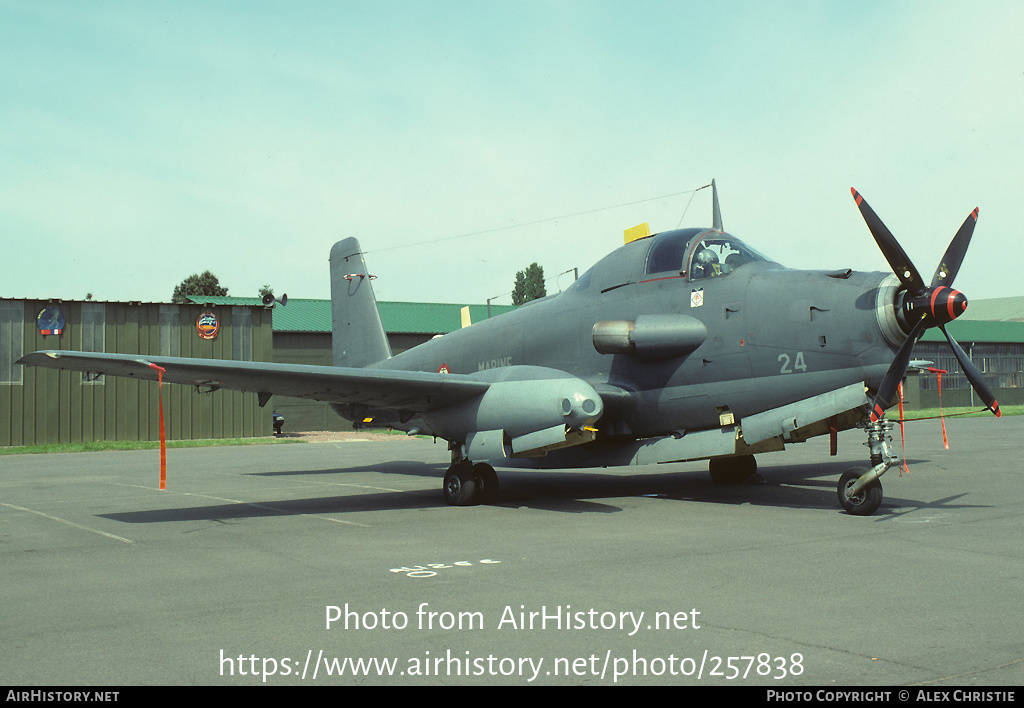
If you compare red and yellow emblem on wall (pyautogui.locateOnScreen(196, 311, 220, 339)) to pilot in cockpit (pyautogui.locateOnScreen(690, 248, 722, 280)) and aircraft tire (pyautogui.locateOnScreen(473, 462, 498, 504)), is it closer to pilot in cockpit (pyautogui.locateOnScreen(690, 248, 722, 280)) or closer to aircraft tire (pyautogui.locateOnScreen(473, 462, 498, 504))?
aircraft tire (pyautogui.locateOnScreen(473, 462, 498, 504))

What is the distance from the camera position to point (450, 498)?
1238 centimetres

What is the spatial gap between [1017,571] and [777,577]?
6.76 ft

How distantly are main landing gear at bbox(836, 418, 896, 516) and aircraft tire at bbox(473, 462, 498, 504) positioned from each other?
5.16 metres

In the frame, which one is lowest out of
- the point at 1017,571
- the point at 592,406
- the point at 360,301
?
the point at 1017,571

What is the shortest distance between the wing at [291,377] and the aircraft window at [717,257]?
3.58 meters

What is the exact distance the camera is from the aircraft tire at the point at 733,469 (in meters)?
14.1

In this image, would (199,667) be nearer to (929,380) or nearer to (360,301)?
(360,301)

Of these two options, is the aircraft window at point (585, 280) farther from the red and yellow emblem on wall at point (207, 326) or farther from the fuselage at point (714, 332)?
the red and yellow emblem on wall at point (207, 326)

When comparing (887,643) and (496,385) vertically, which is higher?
(496,385)

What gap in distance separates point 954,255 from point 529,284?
9716cm

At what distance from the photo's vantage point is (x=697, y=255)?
11.6m

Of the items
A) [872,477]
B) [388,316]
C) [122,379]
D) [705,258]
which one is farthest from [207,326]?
[872,477]

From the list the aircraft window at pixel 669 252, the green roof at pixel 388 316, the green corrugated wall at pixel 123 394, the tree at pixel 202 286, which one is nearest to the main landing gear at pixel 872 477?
the aircraft window at pixel 669 252
